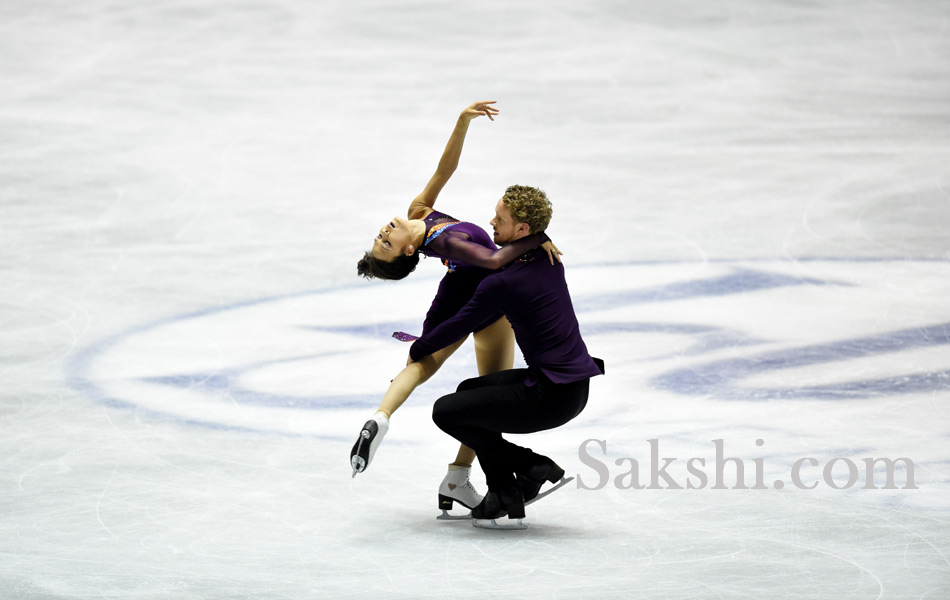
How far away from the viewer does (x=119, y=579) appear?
409cm

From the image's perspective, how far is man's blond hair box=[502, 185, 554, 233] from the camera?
454 centimetres

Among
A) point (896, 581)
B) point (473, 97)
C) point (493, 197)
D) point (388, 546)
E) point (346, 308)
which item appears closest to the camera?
point (896, 581)

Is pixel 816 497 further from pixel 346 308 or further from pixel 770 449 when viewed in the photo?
pixel 346 308

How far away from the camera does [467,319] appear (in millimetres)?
4621

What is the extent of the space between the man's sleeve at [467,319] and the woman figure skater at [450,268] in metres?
0.08

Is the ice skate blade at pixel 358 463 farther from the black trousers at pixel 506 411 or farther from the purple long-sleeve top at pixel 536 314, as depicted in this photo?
the purple long-sleeve top at pixel 536 314

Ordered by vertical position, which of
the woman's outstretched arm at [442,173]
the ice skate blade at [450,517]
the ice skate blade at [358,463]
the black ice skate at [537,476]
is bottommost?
the ice skate blade at [450,517]

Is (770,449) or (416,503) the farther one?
(770,449)

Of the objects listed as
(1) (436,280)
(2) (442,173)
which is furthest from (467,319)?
(1) (436,280)

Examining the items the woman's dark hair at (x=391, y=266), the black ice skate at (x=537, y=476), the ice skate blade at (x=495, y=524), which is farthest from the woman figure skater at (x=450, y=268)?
the black ice skate at (x=537, y=476)

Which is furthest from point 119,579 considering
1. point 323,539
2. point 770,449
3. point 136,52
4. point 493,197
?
point 136,52

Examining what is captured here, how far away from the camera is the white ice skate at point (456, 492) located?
4.92 m

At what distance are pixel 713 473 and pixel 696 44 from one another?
9.57 m

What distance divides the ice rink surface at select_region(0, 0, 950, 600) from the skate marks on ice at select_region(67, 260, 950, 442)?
0.10 ft
